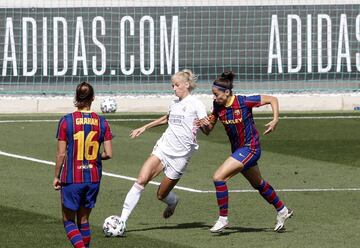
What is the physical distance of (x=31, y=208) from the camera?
1670 cm

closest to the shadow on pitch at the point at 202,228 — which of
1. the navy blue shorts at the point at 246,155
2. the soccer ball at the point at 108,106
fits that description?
the navy blue shorts at the point at 246,155

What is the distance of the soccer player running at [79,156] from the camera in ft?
40.5

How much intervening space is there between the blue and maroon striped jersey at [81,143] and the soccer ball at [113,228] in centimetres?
204

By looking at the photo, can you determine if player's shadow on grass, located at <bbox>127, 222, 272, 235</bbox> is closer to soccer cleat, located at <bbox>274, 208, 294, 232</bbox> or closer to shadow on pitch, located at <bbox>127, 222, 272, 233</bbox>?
shadow on pitch, located at <bbox>127, 222, 272, 233</bbox>

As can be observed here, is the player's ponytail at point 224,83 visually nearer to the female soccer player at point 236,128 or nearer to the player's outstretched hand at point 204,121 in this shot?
the female soccer player at point 236,128

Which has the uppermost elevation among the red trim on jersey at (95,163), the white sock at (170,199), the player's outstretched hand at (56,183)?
the red trim on jersey at (95,163)

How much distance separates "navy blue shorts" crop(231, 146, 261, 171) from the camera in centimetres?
1492

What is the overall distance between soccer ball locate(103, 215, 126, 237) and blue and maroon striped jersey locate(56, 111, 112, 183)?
6.70 ft

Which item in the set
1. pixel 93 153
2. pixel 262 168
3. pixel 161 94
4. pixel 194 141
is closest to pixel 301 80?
pixel 161 94

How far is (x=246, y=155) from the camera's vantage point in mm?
14938

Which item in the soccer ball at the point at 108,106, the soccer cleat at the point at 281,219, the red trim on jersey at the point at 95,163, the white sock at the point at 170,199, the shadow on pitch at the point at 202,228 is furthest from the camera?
the soccer ball at the point at 108,106

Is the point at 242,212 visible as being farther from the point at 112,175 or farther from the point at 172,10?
the point at 172,10

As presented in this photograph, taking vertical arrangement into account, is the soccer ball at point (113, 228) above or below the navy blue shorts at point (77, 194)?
below

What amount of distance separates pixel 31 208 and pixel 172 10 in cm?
1579
